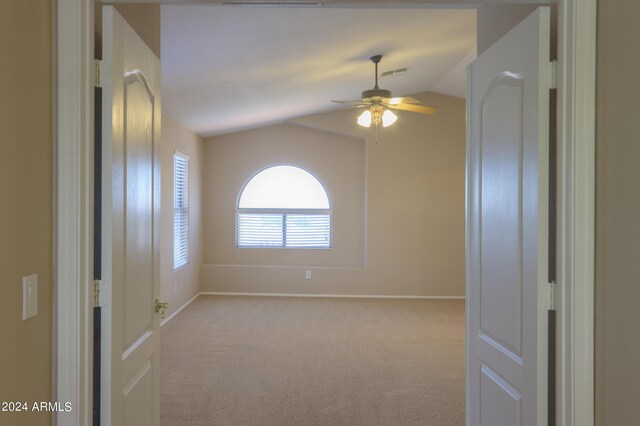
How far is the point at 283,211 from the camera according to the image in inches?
311

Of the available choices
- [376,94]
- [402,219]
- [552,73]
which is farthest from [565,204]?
[402,219]

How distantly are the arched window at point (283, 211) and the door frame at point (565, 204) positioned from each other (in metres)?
6.39

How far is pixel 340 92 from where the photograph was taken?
6.44 metres

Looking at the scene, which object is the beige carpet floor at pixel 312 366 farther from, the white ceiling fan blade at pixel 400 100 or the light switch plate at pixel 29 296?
the white ceiling fan blade at pixel 400 100

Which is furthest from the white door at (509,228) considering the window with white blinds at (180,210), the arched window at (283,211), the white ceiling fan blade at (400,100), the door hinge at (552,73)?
the arched window at (283,211)

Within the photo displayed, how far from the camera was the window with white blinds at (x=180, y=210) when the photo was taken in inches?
251

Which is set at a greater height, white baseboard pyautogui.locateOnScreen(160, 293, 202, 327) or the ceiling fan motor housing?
the ceiling fan motor housing

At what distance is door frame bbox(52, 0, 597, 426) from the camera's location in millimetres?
1481

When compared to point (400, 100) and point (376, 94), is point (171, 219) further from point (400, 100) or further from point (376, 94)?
point (400, 100)

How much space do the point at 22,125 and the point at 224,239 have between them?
666cm

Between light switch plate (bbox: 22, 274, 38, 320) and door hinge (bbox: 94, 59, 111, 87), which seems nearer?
light switch plate (bbox: 22, 274, 38, 320)

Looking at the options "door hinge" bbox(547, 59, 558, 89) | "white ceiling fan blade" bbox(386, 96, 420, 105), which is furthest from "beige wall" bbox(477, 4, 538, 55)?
"white ceiling fan blade" bbox(386, 96, 420, 105)

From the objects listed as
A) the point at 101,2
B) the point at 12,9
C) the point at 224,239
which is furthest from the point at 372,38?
the point at 224,239

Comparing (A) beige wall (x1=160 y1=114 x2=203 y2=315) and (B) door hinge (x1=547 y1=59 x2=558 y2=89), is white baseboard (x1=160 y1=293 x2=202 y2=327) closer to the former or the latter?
(A) beige wall (x1=160 y1=114 x2=203 y2=315)
